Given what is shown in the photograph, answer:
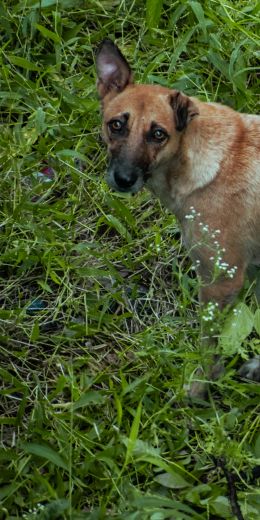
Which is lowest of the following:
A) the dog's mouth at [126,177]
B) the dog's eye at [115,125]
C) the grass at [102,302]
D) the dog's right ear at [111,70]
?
the grass at [102,302]

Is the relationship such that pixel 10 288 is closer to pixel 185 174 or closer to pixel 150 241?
pixel 150 241

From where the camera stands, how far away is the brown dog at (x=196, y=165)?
4938 mm

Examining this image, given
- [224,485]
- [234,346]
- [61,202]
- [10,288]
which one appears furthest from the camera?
[61,202]

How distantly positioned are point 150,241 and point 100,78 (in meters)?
1.24

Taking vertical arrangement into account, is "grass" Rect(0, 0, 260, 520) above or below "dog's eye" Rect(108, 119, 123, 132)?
below

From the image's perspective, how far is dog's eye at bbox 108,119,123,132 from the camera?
16.3 feet

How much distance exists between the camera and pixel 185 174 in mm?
5145

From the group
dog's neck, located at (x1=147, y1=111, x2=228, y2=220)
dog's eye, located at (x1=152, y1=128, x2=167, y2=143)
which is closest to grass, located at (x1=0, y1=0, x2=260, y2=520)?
dog's neck, located at (x1=147, y1=111, x2=228, y2=220)

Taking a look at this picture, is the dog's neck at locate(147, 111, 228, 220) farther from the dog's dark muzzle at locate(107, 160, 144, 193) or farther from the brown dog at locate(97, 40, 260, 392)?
the dog's dark muzzle at locate(107, 160, 144, 193)

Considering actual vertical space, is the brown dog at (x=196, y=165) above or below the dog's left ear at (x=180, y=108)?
below

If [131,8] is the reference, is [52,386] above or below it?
below

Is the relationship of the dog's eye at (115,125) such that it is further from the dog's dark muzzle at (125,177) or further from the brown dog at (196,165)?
the dog's dark muzzle at (125,177)

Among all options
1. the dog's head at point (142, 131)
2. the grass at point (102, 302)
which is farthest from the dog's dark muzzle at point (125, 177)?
the grass at point (102, 302)

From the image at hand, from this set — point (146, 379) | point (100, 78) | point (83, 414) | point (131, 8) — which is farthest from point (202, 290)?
point (131, 8)
